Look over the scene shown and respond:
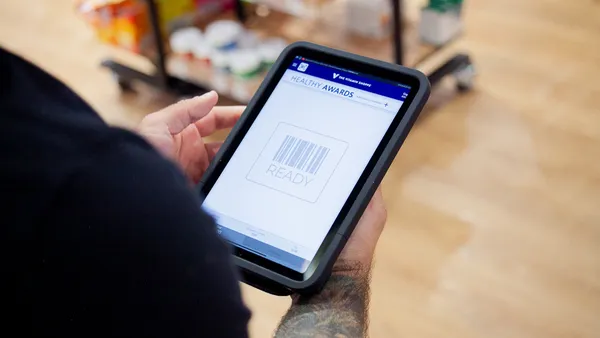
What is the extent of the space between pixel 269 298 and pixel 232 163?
2.71 ft

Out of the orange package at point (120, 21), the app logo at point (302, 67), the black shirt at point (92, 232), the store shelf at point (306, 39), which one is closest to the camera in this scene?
the black shirt at point (92, 232)

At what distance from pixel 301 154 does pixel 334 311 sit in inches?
7.6

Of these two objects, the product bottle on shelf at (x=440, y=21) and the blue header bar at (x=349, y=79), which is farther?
the product bottle on shelf at (x=440, y=21)

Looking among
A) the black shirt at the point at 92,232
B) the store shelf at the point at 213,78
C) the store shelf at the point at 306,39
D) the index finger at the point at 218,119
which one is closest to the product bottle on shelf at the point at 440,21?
the store shelf at the point at 306,39

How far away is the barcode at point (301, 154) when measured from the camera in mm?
881

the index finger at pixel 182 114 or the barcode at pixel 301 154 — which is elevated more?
the barcode at pixel 301 154

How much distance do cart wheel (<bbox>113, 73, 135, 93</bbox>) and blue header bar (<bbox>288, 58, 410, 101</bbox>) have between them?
156 centimetres

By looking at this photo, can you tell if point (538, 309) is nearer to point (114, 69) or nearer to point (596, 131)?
point (596, 131)

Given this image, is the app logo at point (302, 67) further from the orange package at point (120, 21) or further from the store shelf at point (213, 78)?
the orange package at point (120, 21)

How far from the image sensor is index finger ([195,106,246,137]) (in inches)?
39.8

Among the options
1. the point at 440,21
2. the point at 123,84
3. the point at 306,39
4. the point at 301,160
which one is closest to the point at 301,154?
the point at 301,160

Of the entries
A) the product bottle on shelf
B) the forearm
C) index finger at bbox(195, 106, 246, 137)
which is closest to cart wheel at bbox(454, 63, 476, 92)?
the product bottle on shelf

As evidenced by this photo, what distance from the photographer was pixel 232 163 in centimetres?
94

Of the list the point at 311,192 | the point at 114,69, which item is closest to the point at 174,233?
the point at 311,192
